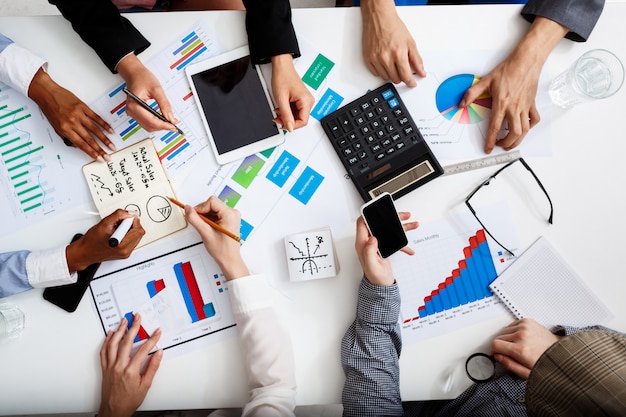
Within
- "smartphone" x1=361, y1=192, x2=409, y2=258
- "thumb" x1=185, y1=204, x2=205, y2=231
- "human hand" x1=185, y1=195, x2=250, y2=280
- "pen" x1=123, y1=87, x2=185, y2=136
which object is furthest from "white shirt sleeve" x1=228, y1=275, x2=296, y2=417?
"pen" x1=123, y1=87, x2=185, y2=136

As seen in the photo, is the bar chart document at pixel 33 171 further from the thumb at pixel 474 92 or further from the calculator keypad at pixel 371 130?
the thumb at pixel 474 92

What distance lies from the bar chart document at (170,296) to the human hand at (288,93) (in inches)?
13.3

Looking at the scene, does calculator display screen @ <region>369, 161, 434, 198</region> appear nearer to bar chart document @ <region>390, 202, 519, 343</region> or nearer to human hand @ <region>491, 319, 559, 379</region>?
bar chart document @ <region>390, 202, 519, 343</region>

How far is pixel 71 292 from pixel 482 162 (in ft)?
3.06

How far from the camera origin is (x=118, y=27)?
0.92 meters

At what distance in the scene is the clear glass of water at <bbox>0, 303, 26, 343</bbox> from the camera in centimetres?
91

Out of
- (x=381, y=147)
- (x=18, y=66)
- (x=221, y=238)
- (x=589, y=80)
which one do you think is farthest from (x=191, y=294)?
(x=589, y=80)

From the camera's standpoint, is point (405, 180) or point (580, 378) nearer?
point (580, 378)

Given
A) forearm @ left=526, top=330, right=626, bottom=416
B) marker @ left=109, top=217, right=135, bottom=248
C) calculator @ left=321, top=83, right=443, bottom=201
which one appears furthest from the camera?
calculator @ left=321, top=83, right=443, bottom=201

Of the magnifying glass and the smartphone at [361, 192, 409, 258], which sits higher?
the smartphone at [361, 192, 409, 258]

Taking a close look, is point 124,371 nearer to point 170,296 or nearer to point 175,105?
point 170,296

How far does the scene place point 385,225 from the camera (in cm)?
88

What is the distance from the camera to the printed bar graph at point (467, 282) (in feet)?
3.02

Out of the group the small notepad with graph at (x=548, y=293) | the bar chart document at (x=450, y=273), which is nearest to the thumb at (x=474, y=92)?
the bar chart document at (x=450, y=273)
